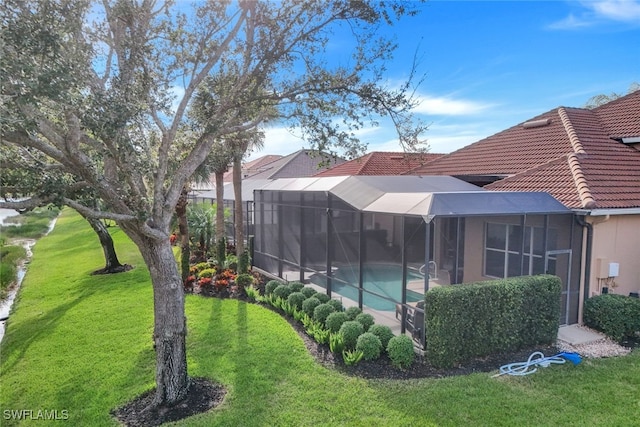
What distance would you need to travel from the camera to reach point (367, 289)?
1066cm

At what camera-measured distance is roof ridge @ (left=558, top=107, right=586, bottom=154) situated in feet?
41.2

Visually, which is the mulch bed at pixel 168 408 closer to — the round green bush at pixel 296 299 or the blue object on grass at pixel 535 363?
the round green bush at pixel 296 299

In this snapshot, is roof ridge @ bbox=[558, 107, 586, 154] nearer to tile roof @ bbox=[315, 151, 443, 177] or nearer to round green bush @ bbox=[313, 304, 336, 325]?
tile roof @ bbox=[315, 151, 443, 177]

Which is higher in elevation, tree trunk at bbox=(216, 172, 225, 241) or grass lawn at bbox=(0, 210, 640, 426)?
tree trunk at bbox=(216, 172, 225, 241)

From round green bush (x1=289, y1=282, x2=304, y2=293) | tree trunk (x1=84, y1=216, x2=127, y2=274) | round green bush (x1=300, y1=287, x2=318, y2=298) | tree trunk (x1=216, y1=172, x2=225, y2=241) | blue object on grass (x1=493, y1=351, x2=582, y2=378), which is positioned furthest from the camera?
tree trunk (x1=216, y1=172, x2=225, y2=241)

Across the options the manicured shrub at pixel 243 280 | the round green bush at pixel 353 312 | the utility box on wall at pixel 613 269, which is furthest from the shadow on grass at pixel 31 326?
the utility box on wall at pixel 613 269

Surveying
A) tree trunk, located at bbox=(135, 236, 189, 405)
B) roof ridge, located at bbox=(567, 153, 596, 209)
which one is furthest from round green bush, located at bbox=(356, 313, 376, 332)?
roof ridge, located at bbox=(567, 153, 596, 209)

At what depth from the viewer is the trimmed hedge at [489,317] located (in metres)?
7.73

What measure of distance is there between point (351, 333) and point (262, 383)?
2.12 metres

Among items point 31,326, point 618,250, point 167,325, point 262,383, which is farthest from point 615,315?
point 31,326

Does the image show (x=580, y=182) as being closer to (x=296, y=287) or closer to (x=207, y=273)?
(x=296, y=287)

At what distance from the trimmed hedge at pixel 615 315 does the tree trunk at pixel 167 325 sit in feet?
29.5

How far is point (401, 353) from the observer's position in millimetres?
7773

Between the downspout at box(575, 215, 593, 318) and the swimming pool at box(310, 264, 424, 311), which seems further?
the swimming pool at box(310, 264, 424, 311)
